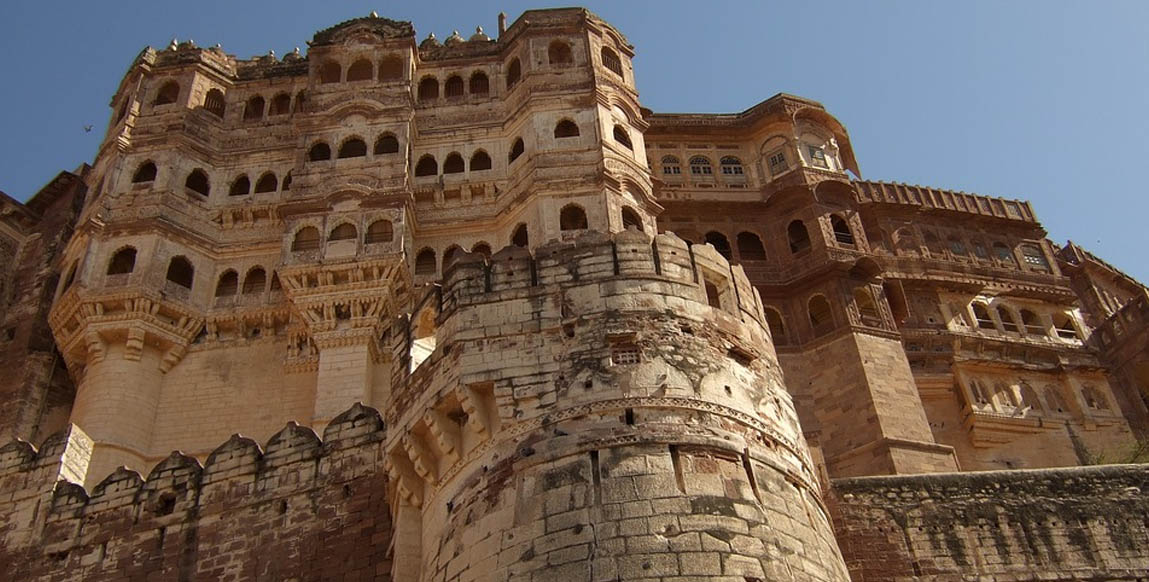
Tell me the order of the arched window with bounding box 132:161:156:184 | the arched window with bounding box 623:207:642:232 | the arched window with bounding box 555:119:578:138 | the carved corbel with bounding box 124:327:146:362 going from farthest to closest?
1. the arched window with bounding box 555:119:578:138
2. the arched window with bounding box 132:161:156:184
3. the arched window with bounding box 623:207:642:232
4. the carved corbel with bounding box 124:327:146:362

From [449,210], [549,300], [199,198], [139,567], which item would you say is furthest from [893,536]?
[199,198]

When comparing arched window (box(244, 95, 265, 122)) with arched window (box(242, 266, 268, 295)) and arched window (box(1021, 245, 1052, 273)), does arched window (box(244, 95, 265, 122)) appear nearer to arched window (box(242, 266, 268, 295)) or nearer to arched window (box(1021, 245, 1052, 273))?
arched window (box(242, 266, 268, 295))

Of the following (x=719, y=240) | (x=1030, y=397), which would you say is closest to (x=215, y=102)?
(x=719, y=240)

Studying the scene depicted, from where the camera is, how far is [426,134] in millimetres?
29516

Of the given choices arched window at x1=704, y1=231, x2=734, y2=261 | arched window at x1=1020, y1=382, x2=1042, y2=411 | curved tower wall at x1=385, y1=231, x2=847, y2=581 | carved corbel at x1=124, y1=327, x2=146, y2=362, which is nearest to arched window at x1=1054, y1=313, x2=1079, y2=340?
arched window at x1=1020, y1=382, x2=1042, y2=411

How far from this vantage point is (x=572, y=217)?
85.9ft

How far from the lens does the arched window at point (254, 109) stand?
1218 inches

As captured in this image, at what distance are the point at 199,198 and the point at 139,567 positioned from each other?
Answer: 1547 cm

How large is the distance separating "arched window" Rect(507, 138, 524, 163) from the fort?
9 centimetres

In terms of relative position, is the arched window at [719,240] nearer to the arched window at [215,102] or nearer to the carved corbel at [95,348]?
the arched window at [215,102]

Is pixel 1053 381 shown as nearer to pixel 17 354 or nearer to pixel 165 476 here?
pixel 165 476

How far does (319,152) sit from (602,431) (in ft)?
65.1

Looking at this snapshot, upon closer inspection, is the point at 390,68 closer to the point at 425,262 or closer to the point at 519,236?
the point at 425,262

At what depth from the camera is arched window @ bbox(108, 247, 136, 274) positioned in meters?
25.8
